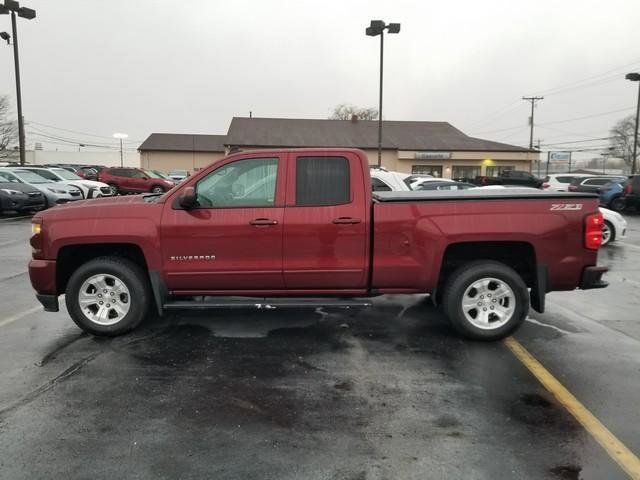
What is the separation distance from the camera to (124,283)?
522cm

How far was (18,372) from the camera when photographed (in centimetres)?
448

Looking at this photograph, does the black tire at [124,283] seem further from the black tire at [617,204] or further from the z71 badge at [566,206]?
the black tire at [617,204]

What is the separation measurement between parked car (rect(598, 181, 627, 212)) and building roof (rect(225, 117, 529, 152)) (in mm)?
26488

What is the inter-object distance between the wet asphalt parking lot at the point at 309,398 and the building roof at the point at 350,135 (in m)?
41.0

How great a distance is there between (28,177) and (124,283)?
1802 centimetres

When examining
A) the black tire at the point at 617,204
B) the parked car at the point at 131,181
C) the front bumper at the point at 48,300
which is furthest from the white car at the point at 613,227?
the parked car at the point at 131,181

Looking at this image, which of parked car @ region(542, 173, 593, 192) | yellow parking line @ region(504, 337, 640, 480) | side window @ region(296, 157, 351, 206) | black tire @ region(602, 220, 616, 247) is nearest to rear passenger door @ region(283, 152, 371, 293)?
side window @ region(296, 157, 351, 206)

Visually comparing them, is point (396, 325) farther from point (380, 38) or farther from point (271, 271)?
point (380, 38)

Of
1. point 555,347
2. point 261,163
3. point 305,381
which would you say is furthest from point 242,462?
point 555,347

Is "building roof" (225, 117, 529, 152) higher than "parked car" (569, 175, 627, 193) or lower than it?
higher

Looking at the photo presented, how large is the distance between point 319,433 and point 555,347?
2.90 metres

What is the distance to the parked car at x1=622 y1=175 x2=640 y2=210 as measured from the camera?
19953 millimetres

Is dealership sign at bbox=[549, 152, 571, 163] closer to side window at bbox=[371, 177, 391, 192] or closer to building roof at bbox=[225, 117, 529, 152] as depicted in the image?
building roof at bbox=[225, 117, 529, 152]

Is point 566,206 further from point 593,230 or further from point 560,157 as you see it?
point 560,157
